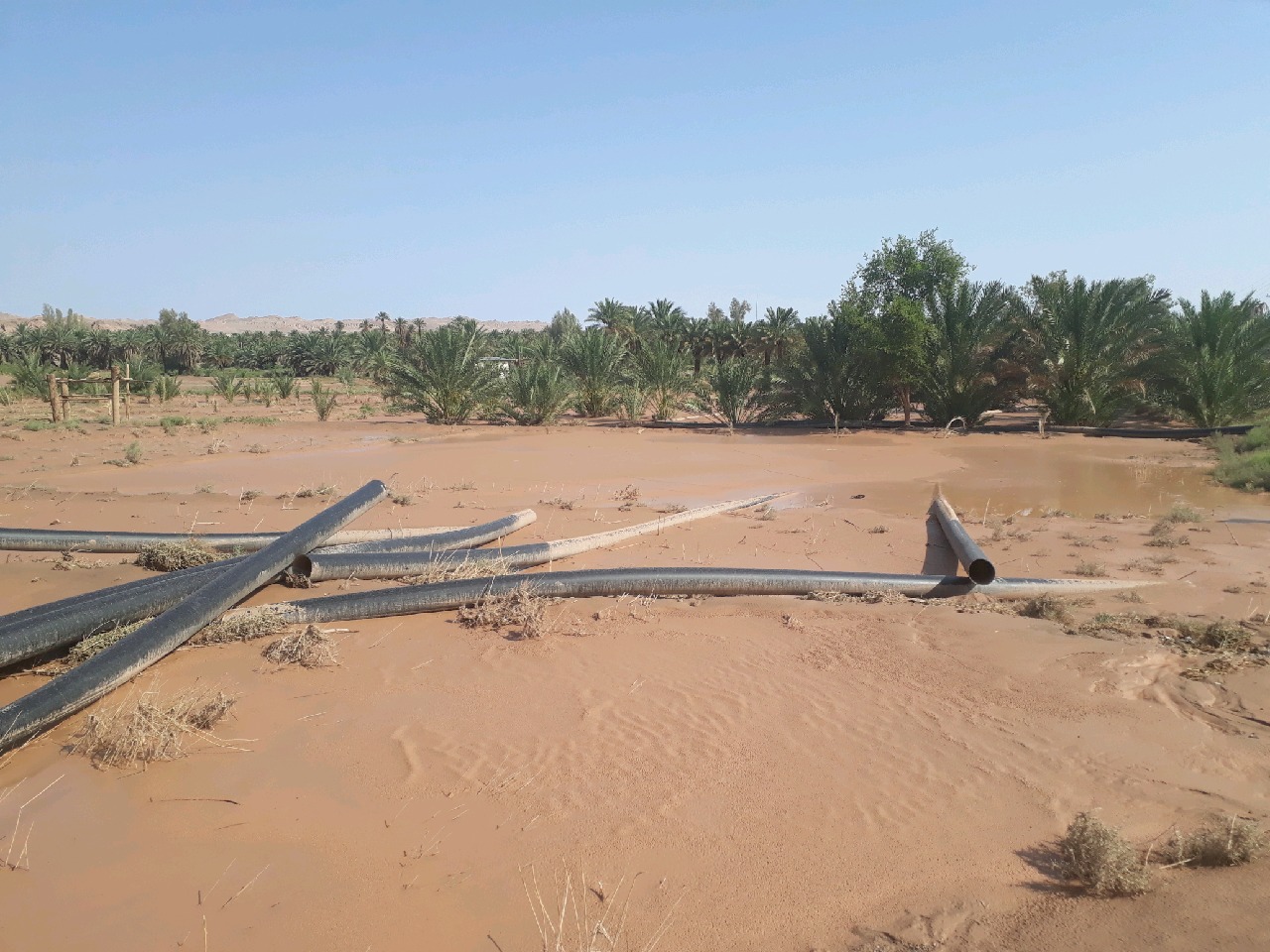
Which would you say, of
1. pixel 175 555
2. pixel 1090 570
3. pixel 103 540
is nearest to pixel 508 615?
pixel 175 555

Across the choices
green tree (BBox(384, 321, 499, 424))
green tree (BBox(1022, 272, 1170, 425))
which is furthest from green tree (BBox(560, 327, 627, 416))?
green tree (BBox(1022, 272, 1170, 425))

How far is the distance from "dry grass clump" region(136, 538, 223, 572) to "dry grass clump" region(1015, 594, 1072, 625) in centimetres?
656

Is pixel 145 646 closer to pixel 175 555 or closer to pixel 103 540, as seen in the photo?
pixel 175 555

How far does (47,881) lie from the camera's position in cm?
303

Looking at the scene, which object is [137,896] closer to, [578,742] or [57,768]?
[57,768]

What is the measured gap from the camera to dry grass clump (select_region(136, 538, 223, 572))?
6883mm

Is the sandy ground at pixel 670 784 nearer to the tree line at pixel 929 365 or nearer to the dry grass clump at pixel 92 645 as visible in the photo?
the dry grass clump at pixel 92 645

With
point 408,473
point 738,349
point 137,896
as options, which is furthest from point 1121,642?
point 738,349

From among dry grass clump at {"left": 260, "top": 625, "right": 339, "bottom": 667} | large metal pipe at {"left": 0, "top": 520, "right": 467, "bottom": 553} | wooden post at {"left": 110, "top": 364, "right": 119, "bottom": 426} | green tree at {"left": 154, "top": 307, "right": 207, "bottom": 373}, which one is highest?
green tree at {"left": 154, "top": 307, "right": 207, "bottom": 373}

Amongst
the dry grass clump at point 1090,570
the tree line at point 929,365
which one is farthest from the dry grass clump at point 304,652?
the tree line at point 929,365

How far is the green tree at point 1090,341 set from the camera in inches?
837

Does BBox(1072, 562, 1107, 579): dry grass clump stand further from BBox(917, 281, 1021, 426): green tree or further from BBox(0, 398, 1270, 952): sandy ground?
BBox(917, 281, 1021, 426): green tree

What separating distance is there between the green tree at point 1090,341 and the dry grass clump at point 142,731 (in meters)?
22.7

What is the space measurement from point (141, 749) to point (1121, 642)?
5.78 m
